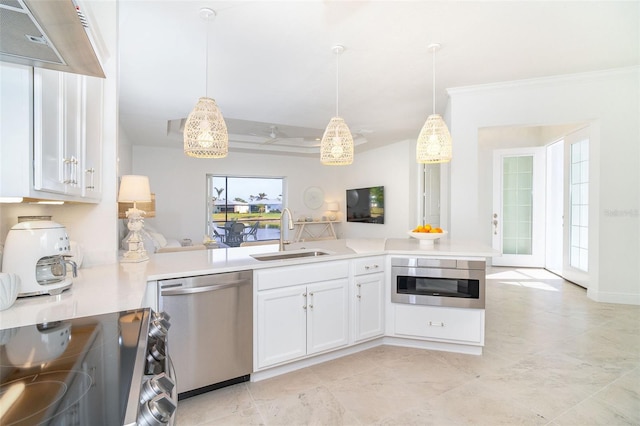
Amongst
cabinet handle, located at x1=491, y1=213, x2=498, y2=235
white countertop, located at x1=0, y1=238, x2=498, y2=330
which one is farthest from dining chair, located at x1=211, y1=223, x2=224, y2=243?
cabinet handle, located at x1=491, y1=213, x2=498, y2=235

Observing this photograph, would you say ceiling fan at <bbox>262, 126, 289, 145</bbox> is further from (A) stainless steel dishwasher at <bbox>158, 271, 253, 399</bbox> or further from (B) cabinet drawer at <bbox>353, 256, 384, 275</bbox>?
(A) stainless steel dishwasher at <bbox>158, 271, 253, 399</bbox>

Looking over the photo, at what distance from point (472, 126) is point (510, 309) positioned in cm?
226

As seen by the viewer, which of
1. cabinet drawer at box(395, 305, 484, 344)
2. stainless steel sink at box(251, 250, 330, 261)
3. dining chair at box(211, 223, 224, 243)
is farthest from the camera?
dining chair at box(211, 223, 224, 243)

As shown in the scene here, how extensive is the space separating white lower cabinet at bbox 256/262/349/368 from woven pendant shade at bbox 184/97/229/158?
3.82ft

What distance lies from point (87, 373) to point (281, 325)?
1.53 metres

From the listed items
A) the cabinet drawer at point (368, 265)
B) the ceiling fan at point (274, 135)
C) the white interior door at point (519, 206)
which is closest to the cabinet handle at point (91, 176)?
the cabinet drawer at point (368, 265)

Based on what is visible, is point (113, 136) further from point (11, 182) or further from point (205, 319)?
point (205, 319)

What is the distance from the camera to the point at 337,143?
2.95 metres

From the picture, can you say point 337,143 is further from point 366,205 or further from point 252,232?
point 252,232

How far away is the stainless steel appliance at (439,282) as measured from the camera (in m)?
2.45

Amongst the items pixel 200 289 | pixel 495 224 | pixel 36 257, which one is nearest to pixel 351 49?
pixel 200 289

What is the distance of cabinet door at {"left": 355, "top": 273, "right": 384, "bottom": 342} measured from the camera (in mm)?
2504

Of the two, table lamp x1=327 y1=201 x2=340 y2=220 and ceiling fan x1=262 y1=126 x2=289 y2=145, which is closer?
ceiling fan x1=262 y1=126 x2=289 y2=145

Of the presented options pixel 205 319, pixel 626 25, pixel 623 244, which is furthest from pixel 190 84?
pixel 623 244
